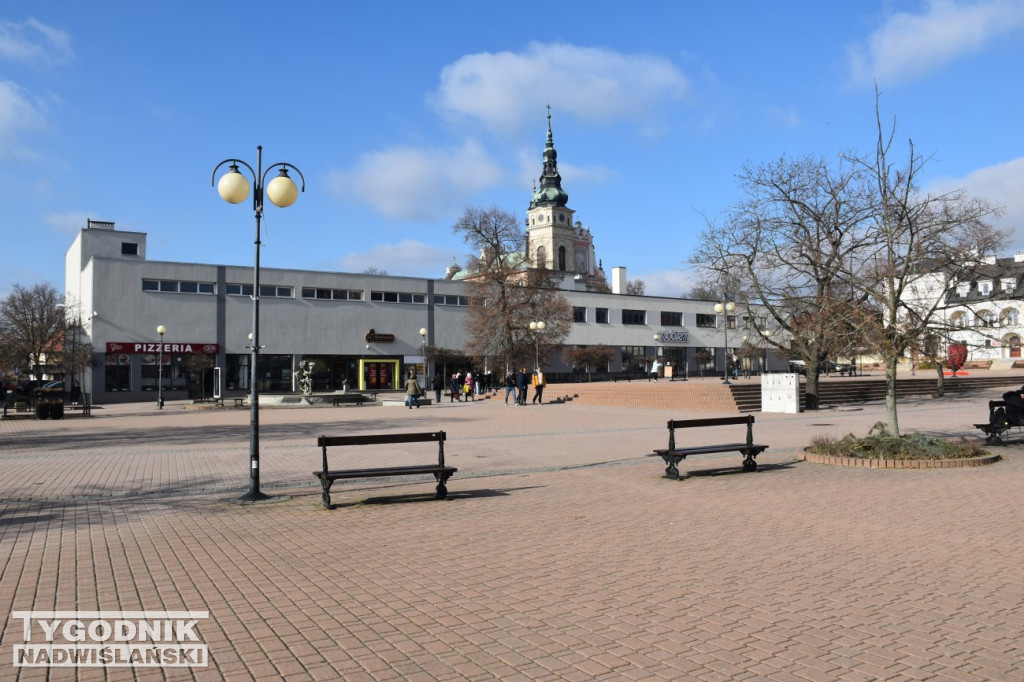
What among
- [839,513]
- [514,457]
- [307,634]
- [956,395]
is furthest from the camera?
[956,395]

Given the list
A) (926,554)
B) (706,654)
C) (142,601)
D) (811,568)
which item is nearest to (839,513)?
(926,554)

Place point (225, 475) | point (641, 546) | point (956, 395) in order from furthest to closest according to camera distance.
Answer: point (956, 395) < point (225, 475) < point (641, 546)

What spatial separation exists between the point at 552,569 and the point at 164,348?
46.2 metres

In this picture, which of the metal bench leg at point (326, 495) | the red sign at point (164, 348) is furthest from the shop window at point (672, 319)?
the metal bench leg at point (326, 495)

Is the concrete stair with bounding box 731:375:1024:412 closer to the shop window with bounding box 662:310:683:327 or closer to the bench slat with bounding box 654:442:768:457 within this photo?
Result: the bench slat with bounding box 654:442:768:457

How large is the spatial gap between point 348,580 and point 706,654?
2.86 m

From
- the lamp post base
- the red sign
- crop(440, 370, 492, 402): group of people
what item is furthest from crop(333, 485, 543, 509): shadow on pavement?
the red sign

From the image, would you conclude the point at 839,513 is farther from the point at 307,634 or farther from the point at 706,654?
the point at 307,634

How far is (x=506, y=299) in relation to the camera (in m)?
52.2

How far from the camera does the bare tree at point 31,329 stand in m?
36.7

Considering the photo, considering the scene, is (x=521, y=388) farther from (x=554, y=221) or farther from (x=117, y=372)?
(x=554, y=221)

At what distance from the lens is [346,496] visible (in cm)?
995

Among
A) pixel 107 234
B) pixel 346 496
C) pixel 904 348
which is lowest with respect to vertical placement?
pixel 346 496

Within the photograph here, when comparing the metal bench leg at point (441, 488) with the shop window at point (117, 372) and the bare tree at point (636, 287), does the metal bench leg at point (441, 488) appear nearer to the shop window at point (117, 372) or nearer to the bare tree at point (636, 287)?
the shop window at point (117, 372)
